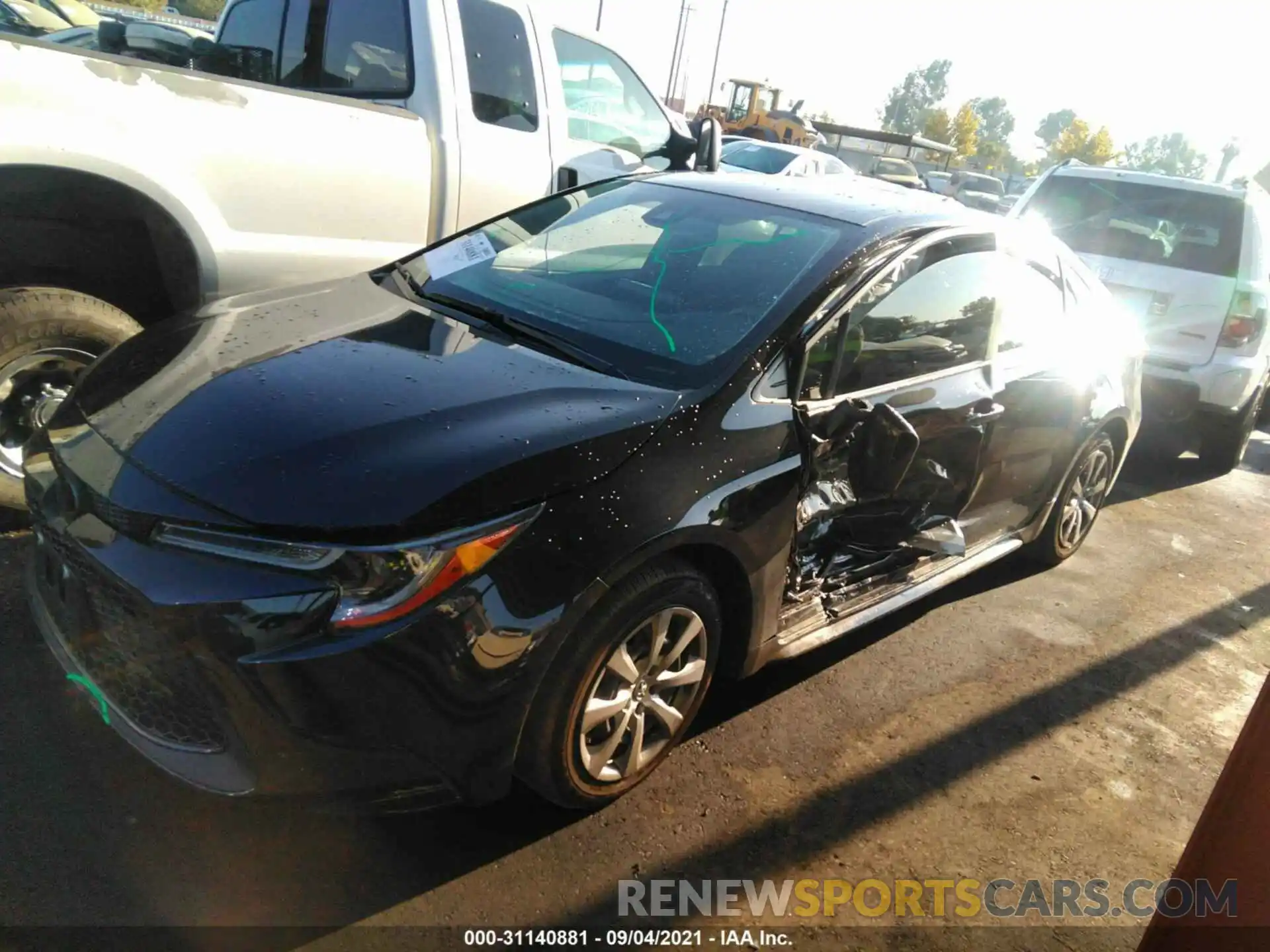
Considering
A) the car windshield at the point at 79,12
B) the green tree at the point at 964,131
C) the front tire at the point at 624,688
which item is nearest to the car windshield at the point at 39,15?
the car windshield at the point at 79,12

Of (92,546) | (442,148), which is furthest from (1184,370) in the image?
(92,546)

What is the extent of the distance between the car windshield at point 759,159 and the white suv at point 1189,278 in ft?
23.7

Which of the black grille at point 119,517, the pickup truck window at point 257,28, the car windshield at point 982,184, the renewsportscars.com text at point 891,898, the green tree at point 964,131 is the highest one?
the green tree at point 964,131

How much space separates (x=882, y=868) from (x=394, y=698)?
147cm

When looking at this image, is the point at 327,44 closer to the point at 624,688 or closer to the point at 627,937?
the point at 624,688

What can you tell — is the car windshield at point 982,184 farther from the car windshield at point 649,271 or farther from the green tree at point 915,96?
the green tree at point 915,96

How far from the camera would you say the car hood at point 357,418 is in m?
2.13

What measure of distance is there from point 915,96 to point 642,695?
409 ft

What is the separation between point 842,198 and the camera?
3.50 meters

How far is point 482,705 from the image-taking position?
215cm

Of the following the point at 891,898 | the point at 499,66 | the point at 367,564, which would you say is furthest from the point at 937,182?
the point at 367,564

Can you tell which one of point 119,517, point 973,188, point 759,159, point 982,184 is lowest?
point 119,517

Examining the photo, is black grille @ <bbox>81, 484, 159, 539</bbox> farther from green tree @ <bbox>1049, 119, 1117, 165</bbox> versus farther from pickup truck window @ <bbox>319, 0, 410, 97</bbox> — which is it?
green tree @ <bbox>1049, 119, 1117, 165</bbox>

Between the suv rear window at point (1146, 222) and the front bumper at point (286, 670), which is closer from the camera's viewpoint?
the front bumper at point (286, 670)
